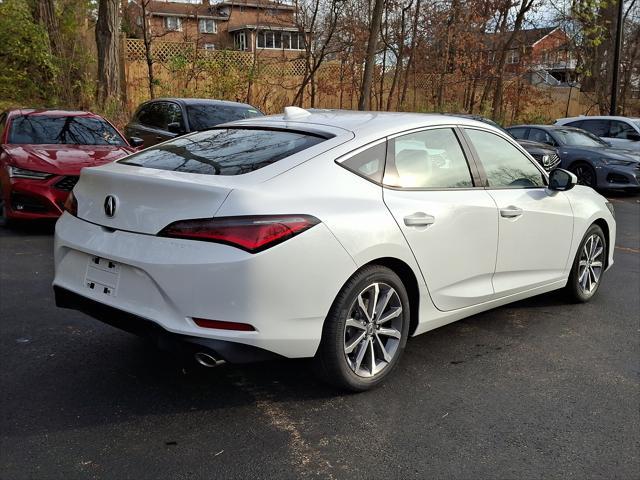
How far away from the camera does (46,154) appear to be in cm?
753

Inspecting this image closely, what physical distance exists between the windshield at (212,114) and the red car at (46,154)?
4.93 feet

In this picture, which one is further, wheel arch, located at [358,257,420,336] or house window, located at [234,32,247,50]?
house window, located at [234,32,247,50]

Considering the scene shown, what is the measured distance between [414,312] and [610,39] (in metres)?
28.7

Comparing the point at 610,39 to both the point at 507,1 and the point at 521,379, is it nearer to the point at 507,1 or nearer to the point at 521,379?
the point at 507,1

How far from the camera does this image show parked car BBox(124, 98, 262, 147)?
996 cm

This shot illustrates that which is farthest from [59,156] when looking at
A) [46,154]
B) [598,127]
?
[598,127]

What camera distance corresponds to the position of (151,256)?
9.58 feet

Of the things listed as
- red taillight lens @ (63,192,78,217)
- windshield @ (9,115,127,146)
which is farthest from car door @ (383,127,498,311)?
windshield @ (9,115,127,146)

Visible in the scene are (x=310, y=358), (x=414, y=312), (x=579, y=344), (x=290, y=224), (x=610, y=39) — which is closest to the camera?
(x=290, y=224)

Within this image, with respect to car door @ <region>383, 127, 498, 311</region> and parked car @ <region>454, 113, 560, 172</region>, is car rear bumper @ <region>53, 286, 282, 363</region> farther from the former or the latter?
parked car @ <region>454, 113, 560, 172</region>

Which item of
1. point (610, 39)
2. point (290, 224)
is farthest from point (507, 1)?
point (290, 224)

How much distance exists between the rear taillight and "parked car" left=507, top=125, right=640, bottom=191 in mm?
10595

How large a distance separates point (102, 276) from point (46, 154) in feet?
16.5

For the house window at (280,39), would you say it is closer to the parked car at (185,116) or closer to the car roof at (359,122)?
the parked car at (185,116)
